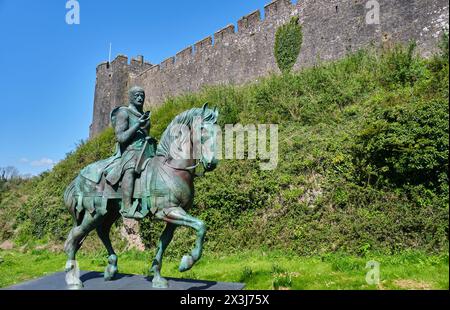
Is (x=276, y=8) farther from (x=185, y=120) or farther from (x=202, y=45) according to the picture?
(x=185, y=120)

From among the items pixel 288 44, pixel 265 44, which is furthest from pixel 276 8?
pixel 288 44

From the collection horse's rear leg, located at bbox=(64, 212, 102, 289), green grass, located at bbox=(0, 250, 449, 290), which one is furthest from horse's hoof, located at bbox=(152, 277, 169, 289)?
green grass, located at bbox=(0, 250, 449, 290)

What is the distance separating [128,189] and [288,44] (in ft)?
49.1

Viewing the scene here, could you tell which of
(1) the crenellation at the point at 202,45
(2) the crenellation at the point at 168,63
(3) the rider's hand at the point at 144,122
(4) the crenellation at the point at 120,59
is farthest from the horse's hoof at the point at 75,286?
(4) the crenellation at the point at 120,59

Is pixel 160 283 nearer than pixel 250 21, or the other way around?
pixel 160 283

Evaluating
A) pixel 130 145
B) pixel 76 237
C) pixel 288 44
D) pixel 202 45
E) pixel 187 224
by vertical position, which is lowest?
pixel 76 237

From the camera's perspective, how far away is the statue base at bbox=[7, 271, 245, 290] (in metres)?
4.99

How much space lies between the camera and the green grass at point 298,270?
21.6 feet

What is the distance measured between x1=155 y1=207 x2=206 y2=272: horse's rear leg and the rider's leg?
486 mm

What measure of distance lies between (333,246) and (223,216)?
3.09 m

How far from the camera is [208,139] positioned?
4867 millimetres

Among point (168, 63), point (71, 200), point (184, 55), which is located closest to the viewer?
point (71, 200)

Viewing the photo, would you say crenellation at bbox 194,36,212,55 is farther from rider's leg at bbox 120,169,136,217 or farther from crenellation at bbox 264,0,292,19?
rider's leg at bbox 120,169,136,217

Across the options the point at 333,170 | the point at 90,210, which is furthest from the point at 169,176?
the point at 333,170
